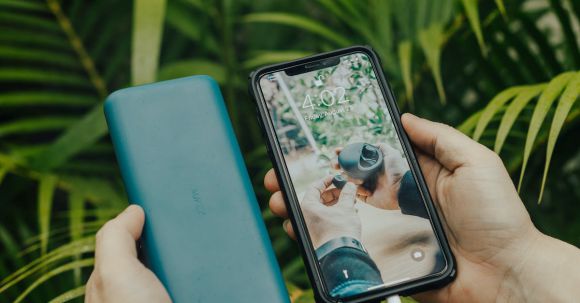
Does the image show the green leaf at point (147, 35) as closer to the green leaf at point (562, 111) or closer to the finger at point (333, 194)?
the finger at point (333, 194)

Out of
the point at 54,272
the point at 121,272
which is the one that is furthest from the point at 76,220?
the point at 121,272

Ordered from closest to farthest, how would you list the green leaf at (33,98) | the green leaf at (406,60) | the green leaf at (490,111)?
the green leaf at (490,111) < the green leaf at (406,60) < the green leaf at (33,98)

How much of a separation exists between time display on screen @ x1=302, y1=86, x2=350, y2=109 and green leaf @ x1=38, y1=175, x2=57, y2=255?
0.37 meters

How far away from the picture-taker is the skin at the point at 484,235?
53 cm

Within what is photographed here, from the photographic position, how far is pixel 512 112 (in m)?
0.56

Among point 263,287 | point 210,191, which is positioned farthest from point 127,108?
point 263,287

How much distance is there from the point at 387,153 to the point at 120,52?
21.8 inches

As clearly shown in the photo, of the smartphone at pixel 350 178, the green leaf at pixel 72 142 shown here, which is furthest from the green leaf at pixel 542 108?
the green leaf at pixel 72 142

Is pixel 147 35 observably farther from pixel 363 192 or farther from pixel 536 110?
pixel 536 110

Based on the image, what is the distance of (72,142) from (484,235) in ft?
1.76

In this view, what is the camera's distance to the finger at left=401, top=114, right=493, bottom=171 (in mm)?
574

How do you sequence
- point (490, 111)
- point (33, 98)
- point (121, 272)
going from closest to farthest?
point (121, 272) → point (490, 111) → point (33, 98)

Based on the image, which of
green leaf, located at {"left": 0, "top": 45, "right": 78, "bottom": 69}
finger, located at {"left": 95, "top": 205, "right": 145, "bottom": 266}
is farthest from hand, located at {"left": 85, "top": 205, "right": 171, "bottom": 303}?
green leaf, located at {"left": 0, "top": 45, "right": 78, "bottom": 69}

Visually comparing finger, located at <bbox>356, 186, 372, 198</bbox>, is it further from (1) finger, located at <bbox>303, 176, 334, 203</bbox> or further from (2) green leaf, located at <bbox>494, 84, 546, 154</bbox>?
(2) green leaf, located at <bbox>494, 84, 546, 154</bbox>
